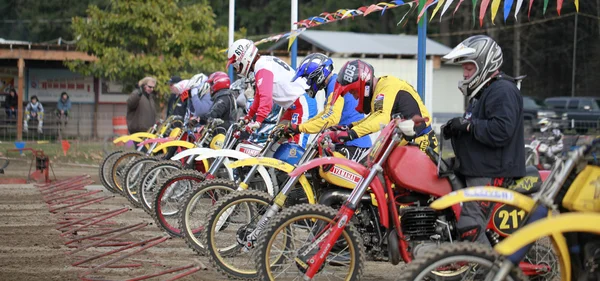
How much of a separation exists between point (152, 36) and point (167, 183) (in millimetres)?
21154

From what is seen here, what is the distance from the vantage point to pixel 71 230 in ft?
34.1

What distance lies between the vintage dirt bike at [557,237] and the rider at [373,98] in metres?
2.59

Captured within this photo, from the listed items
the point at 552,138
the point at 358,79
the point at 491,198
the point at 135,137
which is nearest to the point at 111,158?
the point at 135,137

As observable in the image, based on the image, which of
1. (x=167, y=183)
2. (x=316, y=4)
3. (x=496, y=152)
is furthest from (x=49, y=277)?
(x=316, y=4)

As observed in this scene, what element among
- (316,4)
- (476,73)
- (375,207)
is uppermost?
(316,4)

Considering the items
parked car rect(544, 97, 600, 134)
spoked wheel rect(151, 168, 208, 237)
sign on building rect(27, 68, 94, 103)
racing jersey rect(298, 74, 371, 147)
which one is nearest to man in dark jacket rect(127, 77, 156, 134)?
spoked wheel rect(151, 168, 208, 237)

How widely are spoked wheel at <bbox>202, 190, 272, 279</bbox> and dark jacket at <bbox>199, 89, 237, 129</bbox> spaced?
14.8ft

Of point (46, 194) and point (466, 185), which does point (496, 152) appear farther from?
point (46, 194)

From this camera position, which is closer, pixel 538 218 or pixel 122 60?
pixel 538 218

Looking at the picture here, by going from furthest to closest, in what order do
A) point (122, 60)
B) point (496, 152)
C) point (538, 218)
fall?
point (122, 60)
point (496, 152)
point (538, 218)

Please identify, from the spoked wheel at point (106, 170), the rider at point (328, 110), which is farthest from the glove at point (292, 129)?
the spoked wheel at point (106, 170)

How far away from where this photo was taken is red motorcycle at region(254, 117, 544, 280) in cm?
643

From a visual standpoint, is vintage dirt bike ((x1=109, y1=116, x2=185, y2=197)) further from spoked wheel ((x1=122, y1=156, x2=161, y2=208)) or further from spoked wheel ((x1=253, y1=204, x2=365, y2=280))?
spoked wheel ((x1=253, y1=204, x2=365, y2=280))

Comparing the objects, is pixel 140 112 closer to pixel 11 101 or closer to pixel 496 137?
pixel 496 137
